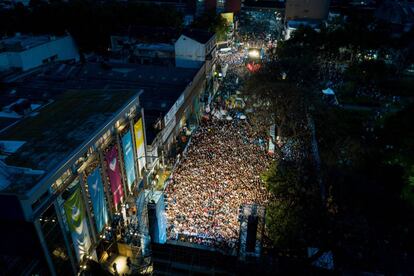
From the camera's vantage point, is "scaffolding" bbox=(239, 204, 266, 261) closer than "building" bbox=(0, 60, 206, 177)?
Yes

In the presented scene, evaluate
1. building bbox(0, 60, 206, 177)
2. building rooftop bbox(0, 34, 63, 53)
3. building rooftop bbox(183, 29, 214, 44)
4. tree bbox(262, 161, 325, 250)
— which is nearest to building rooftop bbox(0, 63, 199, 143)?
building bbox(0, 60, 206, 177)

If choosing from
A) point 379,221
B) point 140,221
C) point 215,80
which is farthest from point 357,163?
point 215,80

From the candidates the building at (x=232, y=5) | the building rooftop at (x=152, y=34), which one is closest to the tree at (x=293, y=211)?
the building rooftop at (x=152, y=34)

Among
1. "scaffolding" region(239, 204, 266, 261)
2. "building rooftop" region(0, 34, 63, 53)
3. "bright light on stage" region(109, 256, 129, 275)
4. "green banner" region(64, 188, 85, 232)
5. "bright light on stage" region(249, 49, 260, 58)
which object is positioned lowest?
"bright light on stage" region(109, 256, 129, 275)

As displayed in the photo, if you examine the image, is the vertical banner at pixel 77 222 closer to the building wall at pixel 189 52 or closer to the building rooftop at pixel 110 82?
the building rooftop at pixel 110 82

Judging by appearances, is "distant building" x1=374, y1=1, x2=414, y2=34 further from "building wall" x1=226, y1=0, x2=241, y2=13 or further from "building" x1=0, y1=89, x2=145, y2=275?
"building" x1=0, y1=89, x2=145, y2=275

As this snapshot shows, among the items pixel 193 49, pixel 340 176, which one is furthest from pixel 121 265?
pixel 193 49

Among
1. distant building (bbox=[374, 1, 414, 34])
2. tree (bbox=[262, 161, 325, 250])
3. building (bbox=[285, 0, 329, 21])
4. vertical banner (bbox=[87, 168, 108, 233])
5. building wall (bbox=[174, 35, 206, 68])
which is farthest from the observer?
building (bbox=[285, 0, 329, 21])

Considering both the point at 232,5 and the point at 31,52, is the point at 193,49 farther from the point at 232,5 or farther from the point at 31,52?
the point at 232,5
